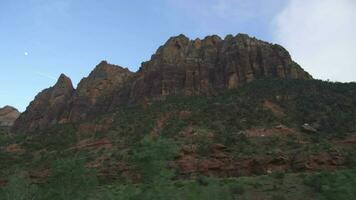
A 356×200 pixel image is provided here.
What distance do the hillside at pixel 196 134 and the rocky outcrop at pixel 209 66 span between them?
26 centimetres

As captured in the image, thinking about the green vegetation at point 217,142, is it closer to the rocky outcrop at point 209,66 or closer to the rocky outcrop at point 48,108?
the rocky outcrop at point 209,66

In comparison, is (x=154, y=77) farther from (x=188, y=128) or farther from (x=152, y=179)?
(x=152, y=179)

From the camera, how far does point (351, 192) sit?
93.6 feet

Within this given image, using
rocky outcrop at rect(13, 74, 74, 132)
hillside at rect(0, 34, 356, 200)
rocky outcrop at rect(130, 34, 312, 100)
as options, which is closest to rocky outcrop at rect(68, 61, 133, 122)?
hillside at rect(0, 34, 356, 200)

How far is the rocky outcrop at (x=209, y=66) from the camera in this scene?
108062 mm

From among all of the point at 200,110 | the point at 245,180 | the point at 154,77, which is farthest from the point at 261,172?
the point at 154,77

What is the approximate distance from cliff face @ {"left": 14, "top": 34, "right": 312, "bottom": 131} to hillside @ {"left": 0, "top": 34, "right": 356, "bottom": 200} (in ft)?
0.97

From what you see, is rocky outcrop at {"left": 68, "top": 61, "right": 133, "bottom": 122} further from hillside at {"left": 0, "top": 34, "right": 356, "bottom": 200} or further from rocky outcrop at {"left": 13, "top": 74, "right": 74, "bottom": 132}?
rocky outcrop at {"left": 13, "top": 74, "right": 74, "bottom": 132}

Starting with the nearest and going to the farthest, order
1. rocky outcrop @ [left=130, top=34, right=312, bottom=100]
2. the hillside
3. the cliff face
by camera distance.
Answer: the hillside → rocky outcrop @ [left=130, top=34, right=312, bottom=100] → the cliff face

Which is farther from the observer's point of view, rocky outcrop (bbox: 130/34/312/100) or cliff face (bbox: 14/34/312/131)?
cliff face (bbox: 14/34/312/131)

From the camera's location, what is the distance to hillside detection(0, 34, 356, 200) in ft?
118

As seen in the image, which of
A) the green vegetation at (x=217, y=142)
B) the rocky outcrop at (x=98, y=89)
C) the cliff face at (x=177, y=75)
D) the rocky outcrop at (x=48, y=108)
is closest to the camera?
the green vegetation at (x=217, y=142)

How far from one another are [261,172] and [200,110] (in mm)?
29340

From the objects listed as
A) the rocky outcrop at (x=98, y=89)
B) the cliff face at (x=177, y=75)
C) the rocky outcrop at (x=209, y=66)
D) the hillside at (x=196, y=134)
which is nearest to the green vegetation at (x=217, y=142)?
the hillside at (x=196, y=134)
